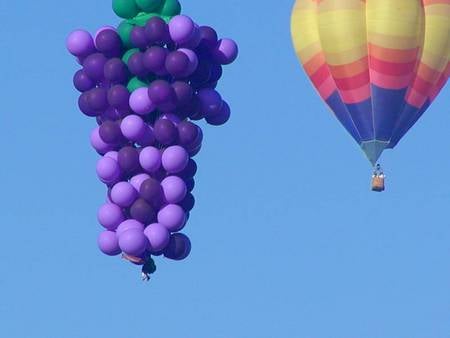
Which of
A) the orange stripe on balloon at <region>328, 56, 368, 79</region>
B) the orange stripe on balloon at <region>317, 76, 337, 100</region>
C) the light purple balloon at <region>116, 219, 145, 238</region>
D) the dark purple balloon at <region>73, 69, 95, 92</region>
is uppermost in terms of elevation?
the orange stripe on balloon at <region>328, 56, 368, 79</region>

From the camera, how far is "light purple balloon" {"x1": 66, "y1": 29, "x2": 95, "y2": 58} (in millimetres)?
41438

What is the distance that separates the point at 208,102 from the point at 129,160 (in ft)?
5.82

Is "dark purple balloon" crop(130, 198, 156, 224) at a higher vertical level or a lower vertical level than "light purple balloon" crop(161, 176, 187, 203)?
lower

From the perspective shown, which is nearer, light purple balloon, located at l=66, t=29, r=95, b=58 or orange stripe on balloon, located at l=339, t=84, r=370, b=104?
light purple balloon, located at l=66, t=29, r=95, b=58

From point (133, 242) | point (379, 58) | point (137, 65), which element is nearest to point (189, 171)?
point (133, 242)

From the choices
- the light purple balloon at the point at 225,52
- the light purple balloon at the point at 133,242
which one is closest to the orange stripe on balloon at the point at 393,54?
the light purple balloon at the point at 225,52

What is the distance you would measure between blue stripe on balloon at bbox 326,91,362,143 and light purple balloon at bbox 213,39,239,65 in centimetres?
392

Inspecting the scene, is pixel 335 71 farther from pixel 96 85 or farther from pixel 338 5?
pixel 96 85

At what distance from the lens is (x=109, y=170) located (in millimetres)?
40500

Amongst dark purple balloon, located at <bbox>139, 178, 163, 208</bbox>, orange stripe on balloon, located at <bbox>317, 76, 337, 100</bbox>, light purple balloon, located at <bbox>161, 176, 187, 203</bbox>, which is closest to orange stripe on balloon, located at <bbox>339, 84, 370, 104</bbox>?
orange stripe on balloon, located at <bbox>317, 76, 337, 100</bbox>

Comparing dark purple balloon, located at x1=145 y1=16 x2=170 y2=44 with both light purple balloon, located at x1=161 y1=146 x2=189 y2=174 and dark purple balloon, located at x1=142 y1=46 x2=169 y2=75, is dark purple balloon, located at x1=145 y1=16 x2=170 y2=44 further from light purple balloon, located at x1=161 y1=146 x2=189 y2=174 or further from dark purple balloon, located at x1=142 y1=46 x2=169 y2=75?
light purple balloon, located at x1=161 y1=146 x2=189 y2=174

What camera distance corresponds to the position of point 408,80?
45.0 metres

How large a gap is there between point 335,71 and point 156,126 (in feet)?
18.5

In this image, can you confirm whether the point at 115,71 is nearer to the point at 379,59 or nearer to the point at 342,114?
the point at 379,59
